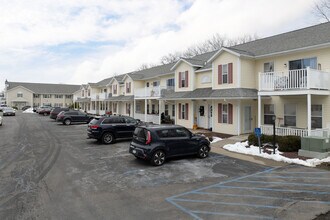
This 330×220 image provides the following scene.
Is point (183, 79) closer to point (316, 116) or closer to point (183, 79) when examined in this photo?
point (183, 79)

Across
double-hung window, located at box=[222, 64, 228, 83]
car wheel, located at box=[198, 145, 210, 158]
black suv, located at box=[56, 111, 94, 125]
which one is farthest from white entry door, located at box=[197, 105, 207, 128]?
black suv, located at box=[56, 111, 94, 125]

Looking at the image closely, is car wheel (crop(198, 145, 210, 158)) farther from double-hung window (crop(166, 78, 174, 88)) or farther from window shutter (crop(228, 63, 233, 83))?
double-hung window (crop(166, 78, 174, 88))

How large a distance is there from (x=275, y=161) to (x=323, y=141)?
2424mm

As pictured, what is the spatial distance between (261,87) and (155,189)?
36.7ft

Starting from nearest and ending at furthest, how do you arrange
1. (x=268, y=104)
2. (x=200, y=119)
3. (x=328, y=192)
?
(x=328, y=192) < (x=268, y=104) < (x=200, y=119)

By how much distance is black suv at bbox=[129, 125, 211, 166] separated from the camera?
35.0ft

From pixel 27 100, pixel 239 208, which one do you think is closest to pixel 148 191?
pixel 239 208

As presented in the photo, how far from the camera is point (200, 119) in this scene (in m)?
23.7

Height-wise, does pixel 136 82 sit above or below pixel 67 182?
above

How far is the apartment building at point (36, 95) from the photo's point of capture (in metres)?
79.8

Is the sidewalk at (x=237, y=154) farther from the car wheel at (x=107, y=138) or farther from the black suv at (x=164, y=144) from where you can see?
the car wheel at (x=107, y=138)

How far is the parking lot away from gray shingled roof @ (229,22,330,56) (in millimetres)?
9140

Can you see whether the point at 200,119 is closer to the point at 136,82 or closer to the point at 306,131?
the point at 306,131

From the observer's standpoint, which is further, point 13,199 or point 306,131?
point 306,131
